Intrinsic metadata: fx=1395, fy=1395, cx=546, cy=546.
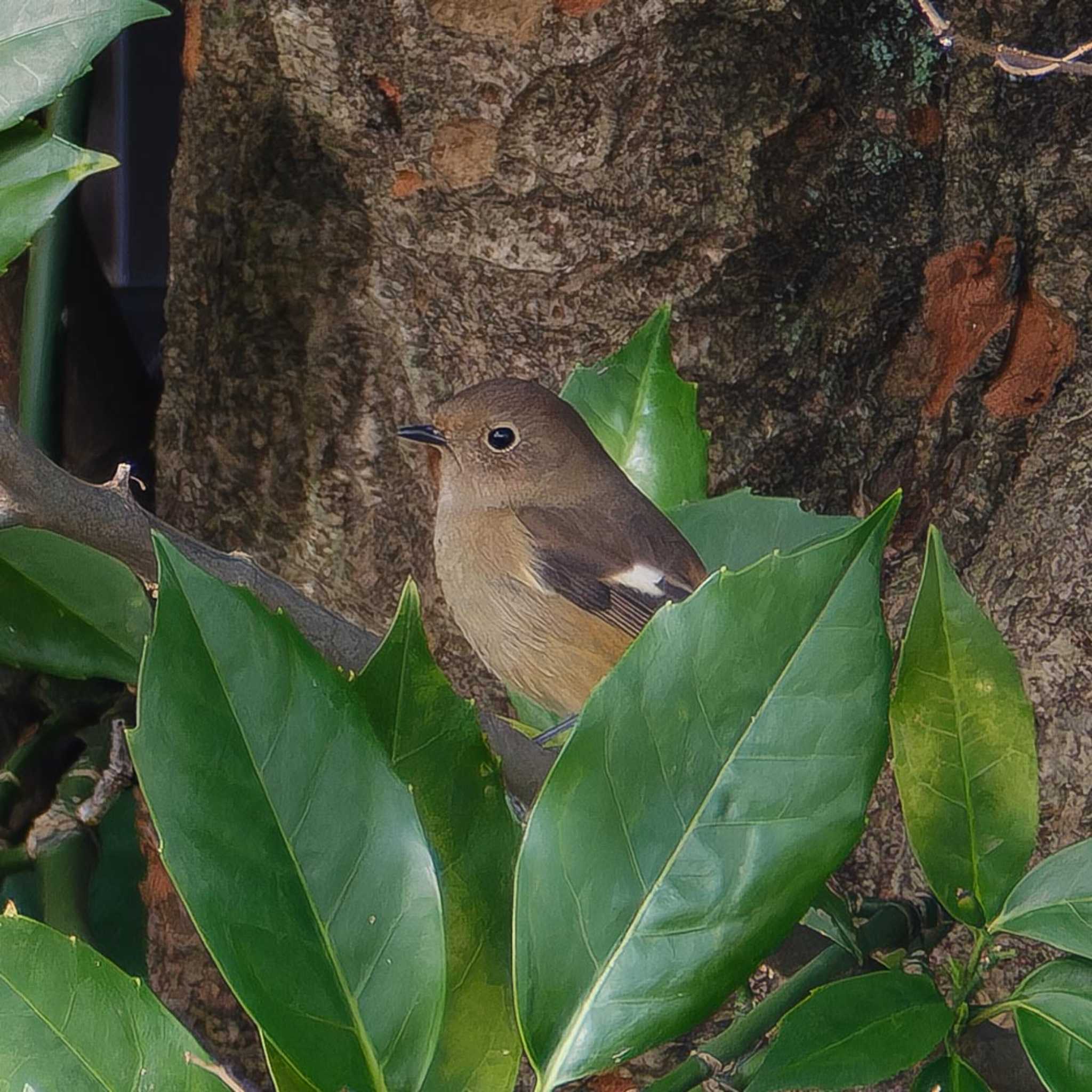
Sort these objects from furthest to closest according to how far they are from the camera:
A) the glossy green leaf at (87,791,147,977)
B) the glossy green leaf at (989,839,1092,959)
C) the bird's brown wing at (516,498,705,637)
Result: the glossy green leaf at (87,791,147,977), the bird's brown wing at (516,498,705,637), the glossy green leaf at (989,839,1092,959)

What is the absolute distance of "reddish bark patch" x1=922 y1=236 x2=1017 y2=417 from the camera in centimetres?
129

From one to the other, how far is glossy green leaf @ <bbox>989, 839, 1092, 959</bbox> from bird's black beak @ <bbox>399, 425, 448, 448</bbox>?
0.66 meters

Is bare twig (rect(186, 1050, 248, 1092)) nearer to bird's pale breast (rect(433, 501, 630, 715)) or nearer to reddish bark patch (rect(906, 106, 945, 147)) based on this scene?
bird's pale breast (rect(433, 501, 630, 715))

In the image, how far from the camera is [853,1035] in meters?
0.62

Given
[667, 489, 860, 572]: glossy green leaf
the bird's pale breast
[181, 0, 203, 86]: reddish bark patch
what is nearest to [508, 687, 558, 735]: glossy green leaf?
the bird's pale breast

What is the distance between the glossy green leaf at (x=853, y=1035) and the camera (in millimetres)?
609

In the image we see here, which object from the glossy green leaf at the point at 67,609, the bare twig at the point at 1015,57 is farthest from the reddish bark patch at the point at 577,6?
the glossy green leaf at the point at 67,609

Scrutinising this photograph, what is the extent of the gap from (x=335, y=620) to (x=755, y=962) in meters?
0.24

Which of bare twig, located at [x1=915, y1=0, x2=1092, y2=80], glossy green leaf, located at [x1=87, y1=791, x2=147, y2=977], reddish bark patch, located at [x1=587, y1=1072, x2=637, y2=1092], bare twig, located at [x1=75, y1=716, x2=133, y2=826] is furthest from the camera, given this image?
glossy green leaf, located at [x1=87, y1=791, x2=147, y2=977]

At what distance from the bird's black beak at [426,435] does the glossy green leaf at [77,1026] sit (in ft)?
2.22

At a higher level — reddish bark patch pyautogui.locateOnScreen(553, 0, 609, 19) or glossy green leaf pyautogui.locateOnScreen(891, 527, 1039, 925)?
reddish bark patch pyautogui.locateOnScreen(553, 0, 609, 19)

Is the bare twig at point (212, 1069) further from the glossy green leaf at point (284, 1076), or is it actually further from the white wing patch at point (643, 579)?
the white wing patch at point (643, 579)

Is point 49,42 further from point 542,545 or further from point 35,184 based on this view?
point 542,545

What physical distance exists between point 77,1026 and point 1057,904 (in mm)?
434
